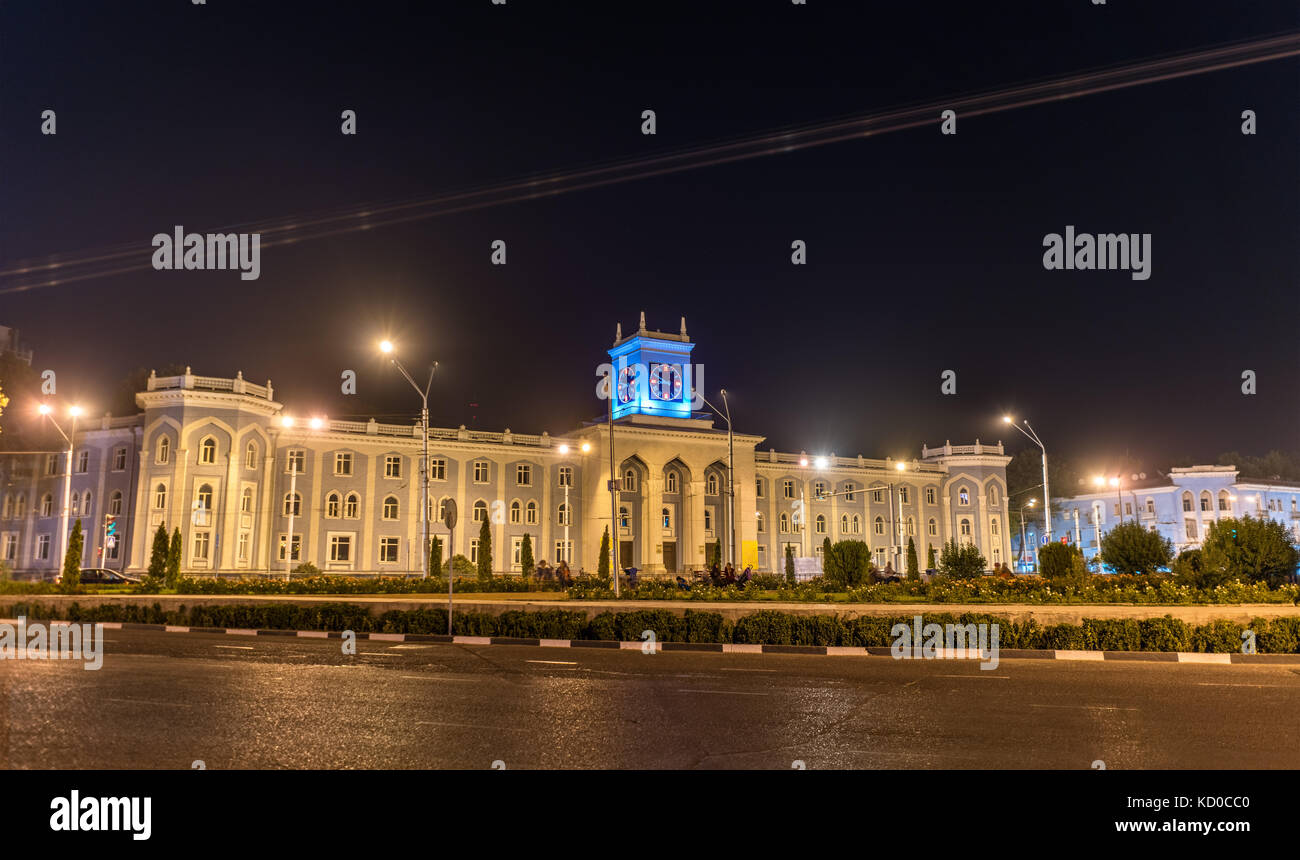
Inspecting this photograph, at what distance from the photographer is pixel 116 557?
46688mm

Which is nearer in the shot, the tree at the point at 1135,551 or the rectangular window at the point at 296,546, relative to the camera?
the tree at the point at 1135,551

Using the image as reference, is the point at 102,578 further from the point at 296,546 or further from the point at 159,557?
the point at 296,546

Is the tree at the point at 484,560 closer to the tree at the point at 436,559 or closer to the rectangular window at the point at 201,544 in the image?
the tree at the point at 436,559

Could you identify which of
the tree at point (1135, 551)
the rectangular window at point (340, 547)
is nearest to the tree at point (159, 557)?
the rectangular window at point (340, 547)

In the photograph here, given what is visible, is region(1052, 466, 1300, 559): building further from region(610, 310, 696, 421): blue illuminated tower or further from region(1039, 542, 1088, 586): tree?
region(1039, 542, 1088, 586): tree

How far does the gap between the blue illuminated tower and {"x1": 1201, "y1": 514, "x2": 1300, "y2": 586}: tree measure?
37192mm

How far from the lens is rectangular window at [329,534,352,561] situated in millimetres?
50969

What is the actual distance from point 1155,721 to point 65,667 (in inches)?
516

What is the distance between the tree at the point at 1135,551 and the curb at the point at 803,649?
38.2 feet

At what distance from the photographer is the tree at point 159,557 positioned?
112 ft

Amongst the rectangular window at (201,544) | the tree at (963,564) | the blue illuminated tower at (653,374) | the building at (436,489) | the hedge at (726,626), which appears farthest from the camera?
the blue illuminated tower at (653,374)

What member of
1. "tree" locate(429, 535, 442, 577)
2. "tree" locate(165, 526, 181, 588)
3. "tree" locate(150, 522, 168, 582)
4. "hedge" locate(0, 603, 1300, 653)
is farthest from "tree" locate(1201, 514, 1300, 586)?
"tree" locate(150, 522, 168, 582)

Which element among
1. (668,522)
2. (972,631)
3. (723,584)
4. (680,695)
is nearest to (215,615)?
(723,584)

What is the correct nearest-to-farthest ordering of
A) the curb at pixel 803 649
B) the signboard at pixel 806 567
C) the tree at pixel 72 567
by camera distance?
the curb at pixel 803 649
the tree at pixel 72 567
the signboard at pixel 806 567
